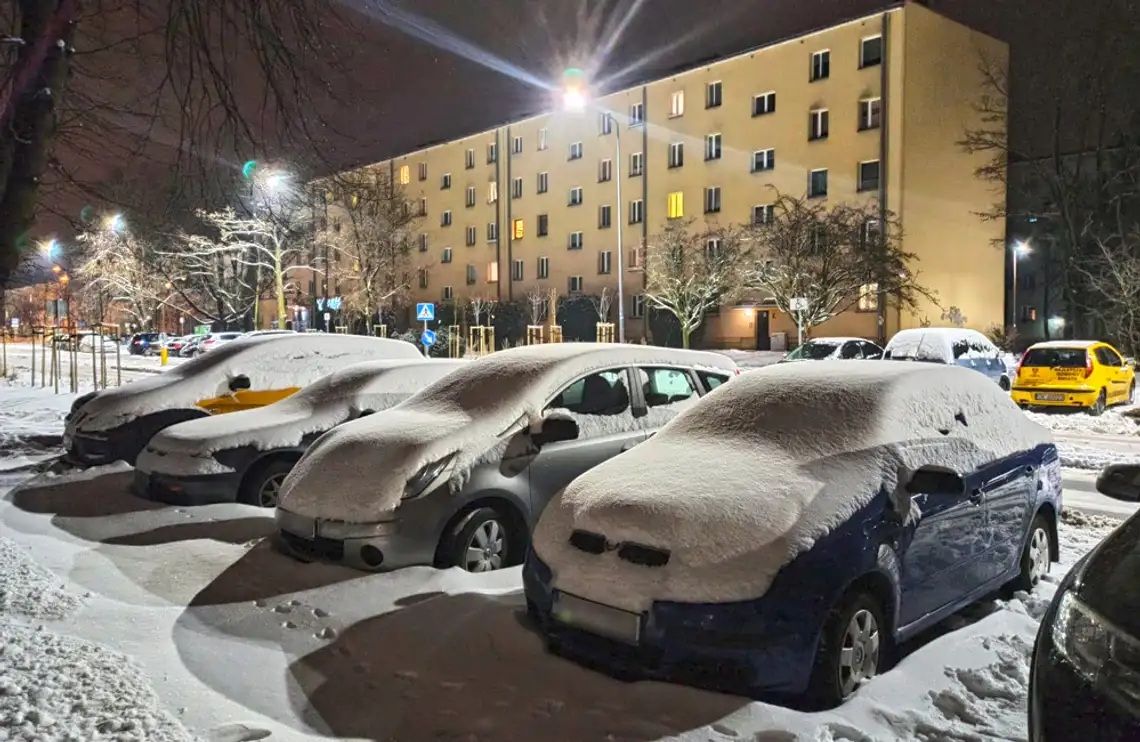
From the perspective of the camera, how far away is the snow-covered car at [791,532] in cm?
370

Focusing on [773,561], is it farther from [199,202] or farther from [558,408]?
[199,202]

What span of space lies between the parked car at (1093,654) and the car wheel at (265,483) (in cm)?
664

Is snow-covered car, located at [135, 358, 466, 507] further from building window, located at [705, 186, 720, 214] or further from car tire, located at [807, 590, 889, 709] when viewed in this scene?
building window, located at [705, 186, 720, 214]

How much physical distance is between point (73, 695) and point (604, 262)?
47.0m

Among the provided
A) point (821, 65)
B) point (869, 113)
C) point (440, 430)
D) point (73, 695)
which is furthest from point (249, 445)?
point (821, 65)

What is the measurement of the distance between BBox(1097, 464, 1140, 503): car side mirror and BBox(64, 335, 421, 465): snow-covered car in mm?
8176

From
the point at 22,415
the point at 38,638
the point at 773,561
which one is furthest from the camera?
the point at 22,415

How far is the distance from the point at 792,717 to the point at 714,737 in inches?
15.7

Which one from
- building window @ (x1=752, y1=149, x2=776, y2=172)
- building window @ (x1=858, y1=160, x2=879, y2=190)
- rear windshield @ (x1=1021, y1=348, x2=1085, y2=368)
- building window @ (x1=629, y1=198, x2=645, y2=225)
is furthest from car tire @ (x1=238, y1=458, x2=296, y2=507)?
building window @ (x1=629, y1=198, x2=645, y2=225)

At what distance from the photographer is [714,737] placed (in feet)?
11.2

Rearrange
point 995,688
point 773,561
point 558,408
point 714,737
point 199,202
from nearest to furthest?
point 714,737 → point 773,561 → point 995,688 → point 558,408 → point 199,202

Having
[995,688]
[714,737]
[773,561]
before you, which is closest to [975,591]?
[995,688]

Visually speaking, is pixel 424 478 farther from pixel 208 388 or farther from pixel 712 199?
pixel 712 199

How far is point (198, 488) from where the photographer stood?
7.71 meters
